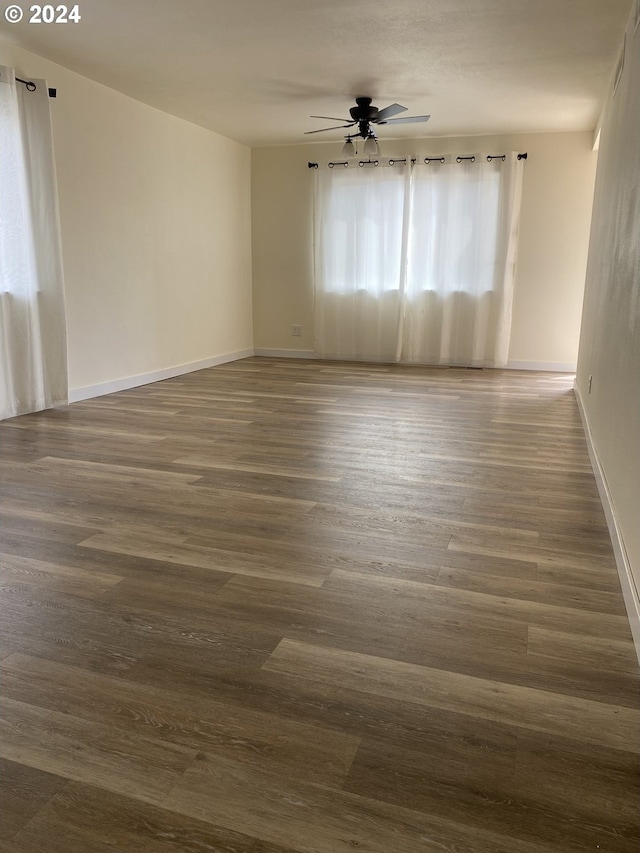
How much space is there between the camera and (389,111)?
16.5 feet

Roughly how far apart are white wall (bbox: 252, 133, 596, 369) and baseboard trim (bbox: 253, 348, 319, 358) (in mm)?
60

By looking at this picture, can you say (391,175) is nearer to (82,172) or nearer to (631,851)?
(82,172)

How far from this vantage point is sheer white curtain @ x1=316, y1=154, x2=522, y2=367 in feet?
22.4

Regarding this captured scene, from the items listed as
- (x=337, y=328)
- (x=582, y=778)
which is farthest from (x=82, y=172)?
(x=582, y=778)

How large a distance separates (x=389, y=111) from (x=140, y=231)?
7.64ft

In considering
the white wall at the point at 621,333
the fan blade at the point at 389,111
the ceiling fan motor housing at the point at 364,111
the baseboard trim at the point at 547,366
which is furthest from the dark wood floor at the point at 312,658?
the baseboard trim at the point at 547,366

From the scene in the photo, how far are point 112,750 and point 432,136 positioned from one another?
6.80 meters

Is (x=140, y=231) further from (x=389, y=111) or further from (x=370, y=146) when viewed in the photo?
(x=389, y=111)

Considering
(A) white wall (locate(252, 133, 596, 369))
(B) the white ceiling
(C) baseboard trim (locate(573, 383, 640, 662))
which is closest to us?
(C) baseboard trim (locate(573, 383, 640, 662))

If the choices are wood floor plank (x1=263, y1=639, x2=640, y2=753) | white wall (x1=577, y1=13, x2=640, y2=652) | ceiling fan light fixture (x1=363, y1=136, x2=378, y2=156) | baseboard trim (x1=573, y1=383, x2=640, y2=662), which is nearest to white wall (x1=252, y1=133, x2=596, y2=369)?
ceiling fan light fixture (x1=363, y1=136, x2=378, y2=156)

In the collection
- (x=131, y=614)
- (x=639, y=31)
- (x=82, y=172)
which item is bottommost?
(x=131, y=614)

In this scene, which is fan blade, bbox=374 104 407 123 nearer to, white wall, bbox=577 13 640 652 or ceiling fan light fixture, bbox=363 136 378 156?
ceiling fan light fixture, bbox=363 136 378 156

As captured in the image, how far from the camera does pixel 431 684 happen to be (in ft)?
5.31

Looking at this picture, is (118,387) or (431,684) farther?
(118,387)
